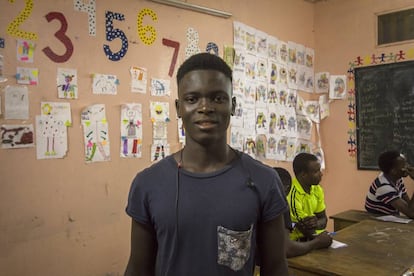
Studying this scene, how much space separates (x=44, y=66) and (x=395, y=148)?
320cm

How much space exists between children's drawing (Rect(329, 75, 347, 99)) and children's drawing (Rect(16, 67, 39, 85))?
9.92ft

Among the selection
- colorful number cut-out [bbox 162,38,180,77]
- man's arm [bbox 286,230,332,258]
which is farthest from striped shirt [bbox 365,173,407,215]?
Answer: colorful number cut-out [bbox 162,38,180,77]

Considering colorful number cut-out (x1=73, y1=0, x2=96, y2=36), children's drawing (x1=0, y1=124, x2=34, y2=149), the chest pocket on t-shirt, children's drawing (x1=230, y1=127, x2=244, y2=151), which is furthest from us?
children's drawing (x1=230, y1=127, x2=244, y2=151)

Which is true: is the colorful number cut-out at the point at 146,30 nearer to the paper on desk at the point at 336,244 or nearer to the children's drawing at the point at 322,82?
the paper on desk at the point at 336,244

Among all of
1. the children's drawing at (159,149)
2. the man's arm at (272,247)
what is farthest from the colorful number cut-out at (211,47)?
the man's arm at (272,247)

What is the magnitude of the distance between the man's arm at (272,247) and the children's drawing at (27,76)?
1663mm

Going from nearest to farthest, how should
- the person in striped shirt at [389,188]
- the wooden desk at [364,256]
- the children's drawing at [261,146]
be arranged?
the wooden desk at [364,256] → the person in striped shirt at [389,188] → the children's drawing at [261,146]

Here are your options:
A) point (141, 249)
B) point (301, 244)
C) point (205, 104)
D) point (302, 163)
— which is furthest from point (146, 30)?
point (141, 249)

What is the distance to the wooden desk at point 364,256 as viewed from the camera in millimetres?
1690

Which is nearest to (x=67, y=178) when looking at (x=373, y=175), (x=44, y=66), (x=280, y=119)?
(x=44, y=66)

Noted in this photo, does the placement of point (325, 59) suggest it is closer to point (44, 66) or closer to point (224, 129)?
point (44, 66)

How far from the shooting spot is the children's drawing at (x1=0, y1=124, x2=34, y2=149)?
1.97 meters

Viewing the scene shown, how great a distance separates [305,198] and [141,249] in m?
1.55

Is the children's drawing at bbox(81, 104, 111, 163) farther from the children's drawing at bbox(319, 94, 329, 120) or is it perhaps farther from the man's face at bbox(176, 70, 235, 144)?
the children's drawing at bbox(319, 94, 329, 120)
